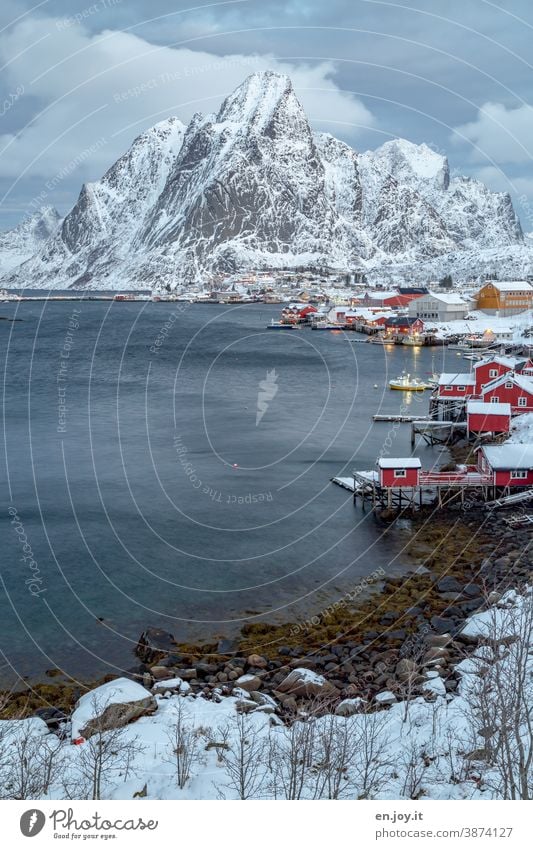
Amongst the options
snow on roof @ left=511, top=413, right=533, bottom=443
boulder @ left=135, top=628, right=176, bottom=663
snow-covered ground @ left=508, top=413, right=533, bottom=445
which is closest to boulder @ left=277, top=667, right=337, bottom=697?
boulder @ left=135, top=628, right=176, bottom=663

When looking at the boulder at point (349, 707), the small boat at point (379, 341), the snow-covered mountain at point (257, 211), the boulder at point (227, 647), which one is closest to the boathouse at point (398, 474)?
the boulder at point (227, 647)

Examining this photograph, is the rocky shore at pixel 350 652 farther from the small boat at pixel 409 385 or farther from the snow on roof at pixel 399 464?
the small boat at pixel 409 385

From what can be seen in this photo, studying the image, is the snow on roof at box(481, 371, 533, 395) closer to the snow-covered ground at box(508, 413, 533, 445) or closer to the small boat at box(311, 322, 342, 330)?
the snow-covered ground at box(508, 413, 533, 445)

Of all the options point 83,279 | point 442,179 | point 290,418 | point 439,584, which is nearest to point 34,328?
point 290,418

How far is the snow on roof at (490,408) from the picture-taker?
21.0 meters

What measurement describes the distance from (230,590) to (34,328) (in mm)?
57666

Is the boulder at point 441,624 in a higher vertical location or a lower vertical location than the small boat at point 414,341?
lower

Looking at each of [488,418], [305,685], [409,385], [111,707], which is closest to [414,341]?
[409,385]

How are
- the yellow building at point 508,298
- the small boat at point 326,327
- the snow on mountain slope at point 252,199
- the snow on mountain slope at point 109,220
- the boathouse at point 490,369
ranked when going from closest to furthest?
the boathouse at point 490,369
the yellow building at point 508,298
the small boat at point 326,327
the snow on mountain slope at point 252,199
the snow on mountain slope at point 109,220

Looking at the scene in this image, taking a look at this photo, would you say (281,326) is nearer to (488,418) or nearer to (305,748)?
(488,418)

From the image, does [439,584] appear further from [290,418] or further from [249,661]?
[290,418]

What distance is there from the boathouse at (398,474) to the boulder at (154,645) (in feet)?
25.0

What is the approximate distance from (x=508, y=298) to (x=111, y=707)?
63762 millimetres

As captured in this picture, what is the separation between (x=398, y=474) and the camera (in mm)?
16953
